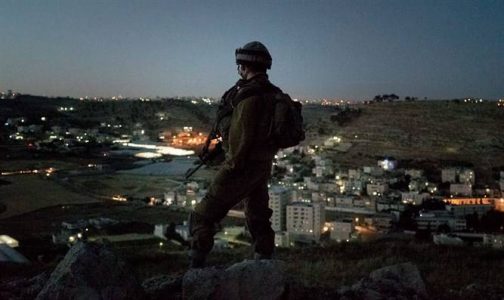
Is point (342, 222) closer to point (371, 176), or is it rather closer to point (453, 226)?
point (453, 226)

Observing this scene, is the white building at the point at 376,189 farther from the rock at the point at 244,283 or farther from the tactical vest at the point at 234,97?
the rock at the point at 244,283

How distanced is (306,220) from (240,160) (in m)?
25.2

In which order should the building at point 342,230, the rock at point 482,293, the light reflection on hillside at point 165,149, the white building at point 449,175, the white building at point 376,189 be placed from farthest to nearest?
the light reflection on hillside at point 165,149
the white building at point 449,175
the white building at point 376,189
the building at point 342,230
the rock at point 482,293

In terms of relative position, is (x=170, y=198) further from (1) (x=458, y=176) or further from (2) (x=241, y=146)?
(2) (x=241, y=146)

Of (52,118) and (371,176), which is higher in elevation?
(52,118)

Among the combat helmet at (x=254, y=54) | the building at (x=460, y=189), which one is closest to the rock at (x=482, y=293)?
the combat helmet at (x=254, y=54)

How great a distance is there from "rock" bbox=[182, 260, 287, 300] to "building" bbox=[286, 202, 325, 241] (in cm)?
2437

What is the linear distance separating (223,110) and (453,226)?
2584cm

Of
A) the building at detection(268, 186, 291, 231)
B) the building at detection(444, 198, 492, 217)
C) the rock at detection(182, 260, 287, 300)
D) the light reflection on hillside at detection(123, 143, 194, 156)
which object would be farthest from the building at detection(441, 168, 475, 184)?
the rock at detection(182, 260, 287, 300)

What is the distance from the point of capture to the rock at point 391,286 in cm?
407

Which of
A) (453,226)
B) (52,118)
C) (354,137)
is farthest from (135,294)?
(52,118)

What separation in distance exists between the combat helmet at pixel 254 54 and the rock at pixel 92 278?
1.63 metres

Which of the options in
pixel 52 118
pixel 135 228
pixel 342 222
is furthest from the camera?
pixel 52 118

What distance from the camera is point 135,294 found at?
3.36m
